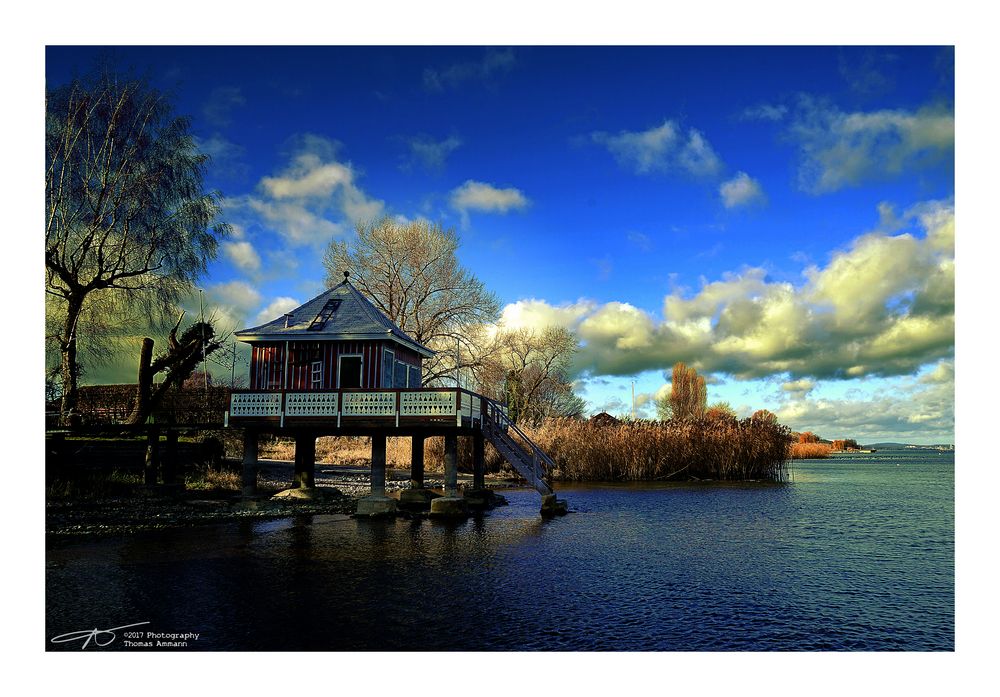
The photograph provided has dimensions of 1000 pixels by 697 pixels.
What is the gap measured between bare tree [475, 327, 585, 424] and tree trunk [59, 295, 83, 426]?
30014mm

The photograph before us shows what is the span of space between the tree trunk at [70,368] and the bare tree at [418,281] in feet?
71.5

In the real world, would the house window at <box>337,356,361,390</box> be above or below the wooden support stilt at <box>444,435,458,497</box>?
above

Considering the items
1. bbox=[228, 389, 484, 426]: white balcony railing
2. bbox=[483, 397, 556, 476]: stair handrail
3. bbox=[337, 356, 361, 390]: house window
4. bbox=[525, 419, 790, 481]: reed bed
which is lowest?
bbox=[525, 419, 790, 481]: reed bed

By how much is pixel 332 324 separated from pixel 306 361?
158 centimetres

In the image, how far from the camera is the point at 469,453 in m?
42.3

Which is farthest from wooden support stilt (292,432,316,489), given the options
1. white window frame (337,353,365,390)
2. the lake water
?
the lake water

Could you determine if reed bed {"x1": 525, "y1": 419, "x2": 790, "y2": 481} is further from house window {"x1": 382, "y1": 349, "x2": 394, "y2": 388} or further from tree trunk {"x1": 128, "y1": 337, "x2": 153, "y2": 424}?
tree trunk {"x1": 128, "y1": 337, "x2": 153, "y2": 424}

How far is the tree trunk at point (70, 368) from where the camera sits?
959 inches

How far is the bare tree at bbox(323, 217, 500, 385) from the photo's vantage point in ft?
152

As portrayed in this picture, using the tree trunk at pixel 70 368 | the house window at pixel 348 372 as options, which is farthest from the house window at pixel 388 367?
the tree trunk at pixel 70 368

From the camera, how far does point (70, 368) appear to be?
24422 mm

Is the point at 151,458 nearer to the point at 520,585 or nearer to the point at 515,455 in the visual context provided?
the point at 515,455

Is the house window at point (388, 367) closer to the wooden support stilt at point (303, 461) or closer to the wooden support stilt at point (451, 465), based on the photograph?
the wooden support stilt at point (451, 465)
